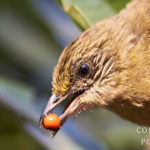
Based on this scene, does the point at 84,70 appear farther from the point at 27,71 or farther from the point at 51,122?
the point at 27,71

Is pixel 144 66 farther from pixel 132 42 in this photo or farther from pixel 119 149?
pixel 119 149

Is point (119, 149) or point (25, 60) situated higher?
point (25, 60)

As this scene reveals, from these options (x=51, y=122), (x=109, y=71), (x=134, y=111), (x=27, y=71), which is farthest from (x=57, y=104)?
(x=27, y=71)

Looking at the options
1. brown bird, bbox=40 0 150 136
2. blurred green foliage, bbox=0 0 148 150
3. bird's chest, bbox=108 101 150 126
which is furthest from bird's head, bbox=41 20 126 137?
blurred green foliage, bbox=0 0 148 150

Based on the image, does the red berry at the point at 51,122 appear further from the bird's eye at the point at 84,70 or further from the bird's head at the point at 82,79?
the bird's eye at the point at 84,70

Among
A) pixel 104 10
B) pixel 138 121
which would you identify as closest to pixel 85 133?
→ pixel 138 121

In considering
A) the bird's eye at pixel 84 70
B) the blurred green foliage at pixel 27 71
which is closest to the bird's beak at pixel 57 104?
the bird's eye at pixel 84 70
